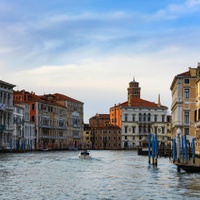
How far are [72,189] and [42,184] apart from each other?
2.13m

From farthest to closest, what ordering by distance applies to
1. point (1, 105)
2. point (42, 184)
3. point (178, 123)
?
point (1, 105)
point (178, 123)
point (42, 184)

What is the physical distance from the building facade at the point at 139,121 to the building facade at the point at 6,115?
44.3 m

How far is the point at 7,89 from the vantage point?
244 ft

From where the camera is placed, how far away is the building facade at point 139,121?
117625mm

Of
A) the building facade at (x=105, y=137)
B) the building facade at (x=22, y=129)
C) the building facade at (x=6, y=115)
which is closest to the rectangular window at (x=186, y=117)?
the building facade at (x=6, y=115)

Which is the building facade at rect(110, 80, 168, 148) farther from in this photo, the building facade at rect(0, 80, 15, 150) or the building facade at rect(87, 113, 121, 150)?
the building facade at rect(0, 80, 15, 150)

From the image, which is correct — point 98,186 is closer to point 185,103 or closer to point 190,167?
point 190,167

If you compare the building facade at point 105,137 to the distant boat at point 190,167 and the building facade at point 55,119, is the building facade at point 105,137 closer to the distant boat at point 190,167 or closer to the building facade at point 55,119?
the building facade at point 55,119

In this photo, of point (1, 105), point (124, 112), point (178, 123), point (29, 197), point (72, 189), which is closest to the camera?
point (29, 197)

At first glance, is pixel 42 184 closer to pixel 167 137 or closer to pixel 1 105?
Result: pixel 1 105

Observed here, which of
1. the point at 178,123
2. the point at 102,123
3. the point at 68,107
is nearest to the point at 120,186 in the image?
the point at 178,123

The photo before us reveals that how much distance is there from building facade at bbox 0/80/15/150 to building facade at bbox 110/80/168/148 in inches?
1745

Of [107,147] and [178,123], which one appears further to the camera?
[107,147]

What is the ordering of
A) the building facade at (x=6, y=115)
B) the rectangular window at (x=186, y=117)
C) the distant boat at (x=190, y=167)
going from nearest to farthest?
1. the distant boat at (x=190, y=167)
2. the rectangular window at (x=186, y=117)
3. the building facade at (x=6, y=115)
